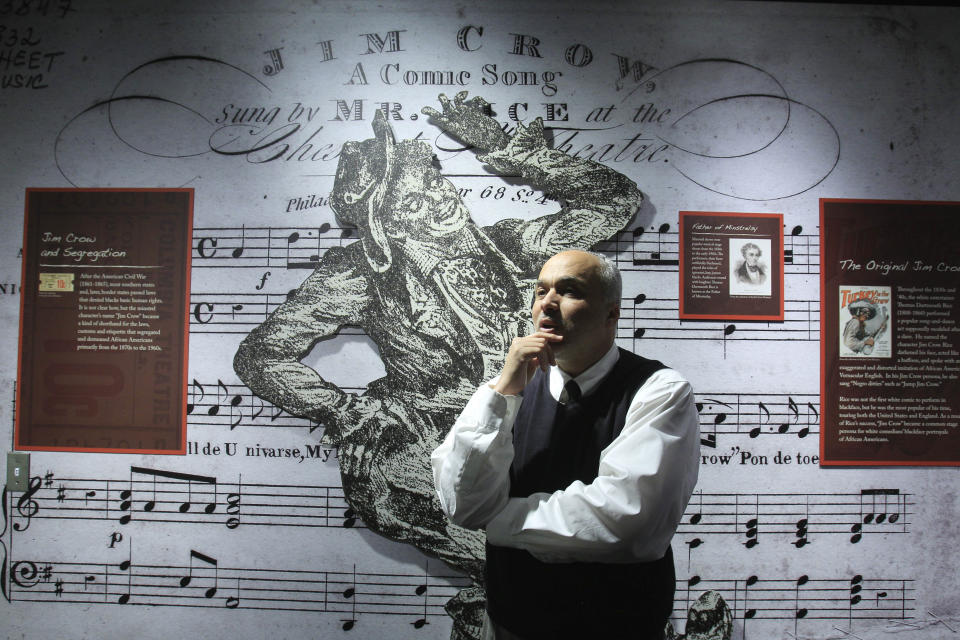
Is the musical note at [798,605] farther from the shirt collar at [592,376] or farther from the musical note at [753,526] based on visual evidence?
the shirt collar at [592,376]

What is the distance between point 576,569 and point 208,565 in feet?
4.76

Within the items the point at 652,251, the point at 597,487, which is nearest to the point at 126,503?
the point at 597,487

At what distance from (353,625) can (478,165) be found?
174cm

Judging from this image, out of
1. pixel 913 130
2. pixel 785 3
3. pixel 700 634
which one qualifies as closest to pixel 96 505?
pixel 700 634

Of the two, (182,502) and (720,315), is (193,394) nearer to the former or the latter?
(182,502)

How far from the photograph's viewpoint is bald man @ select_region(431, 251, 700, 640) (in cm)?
116

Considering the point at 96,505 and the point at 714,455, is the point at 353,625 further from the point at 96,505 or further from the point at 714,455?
the point at 714,455

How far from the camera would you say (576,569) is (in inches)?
49.7

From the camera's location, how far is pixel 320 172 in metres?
2.05

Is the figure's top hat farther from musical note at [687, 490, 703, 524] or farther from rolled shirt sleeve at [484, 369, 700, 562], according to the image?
musical note at [687, 490, 703, 524]

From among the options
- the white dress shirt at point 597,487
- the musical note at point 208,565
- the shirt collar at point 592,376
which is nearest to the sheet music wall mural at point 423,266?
the musical note at point 208,565

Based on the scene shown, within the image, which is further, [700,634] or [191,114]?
[191,114]

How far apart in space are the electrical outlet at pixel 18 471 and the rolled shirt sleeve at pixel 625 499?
190 cm

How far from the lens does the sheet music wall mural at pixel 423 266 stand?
1.96 m
